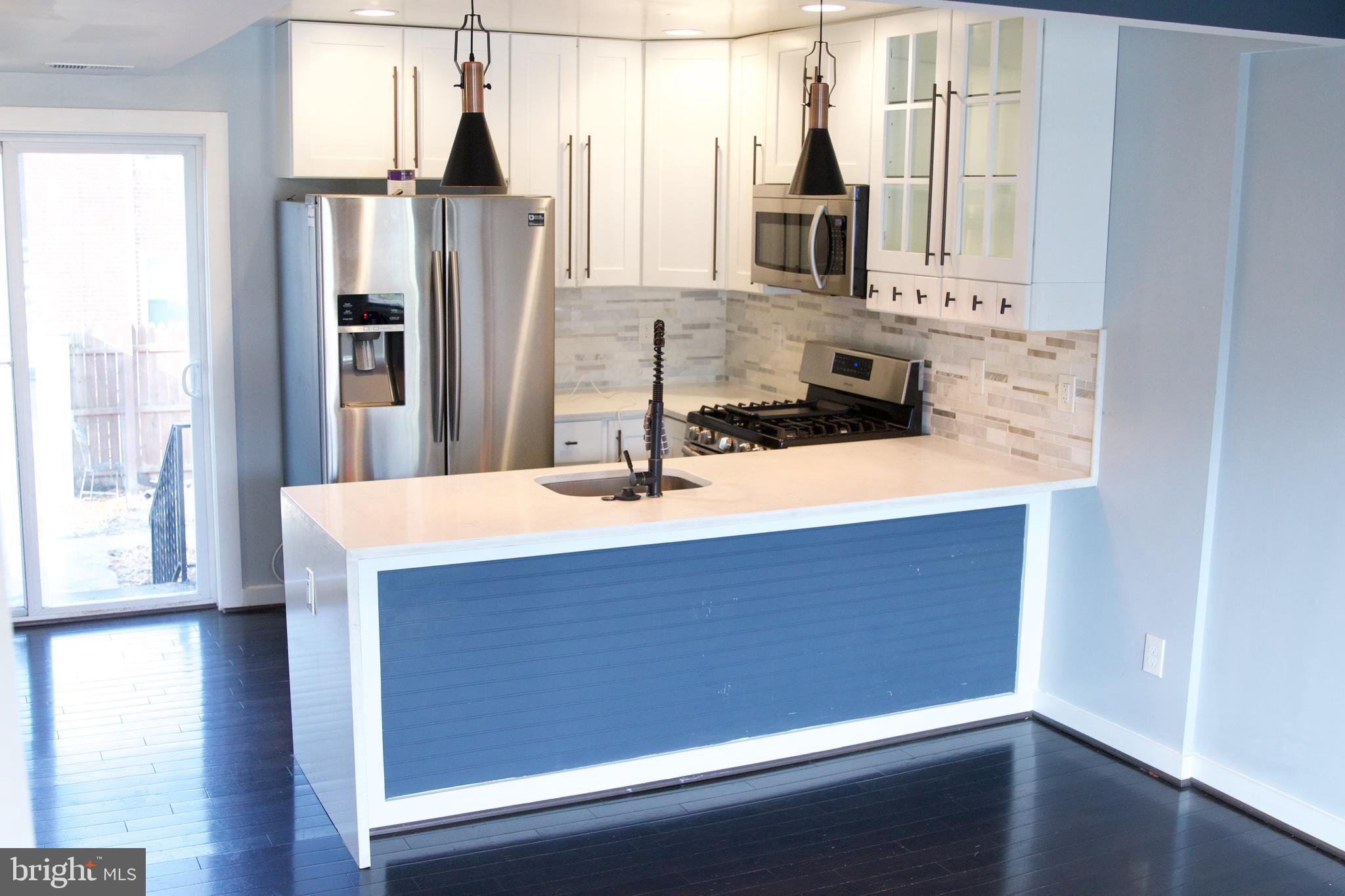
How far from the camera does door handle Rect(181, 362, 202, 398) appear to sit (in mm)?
5410

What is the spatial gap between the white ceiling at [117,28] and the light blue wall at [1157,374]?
8.45 ft

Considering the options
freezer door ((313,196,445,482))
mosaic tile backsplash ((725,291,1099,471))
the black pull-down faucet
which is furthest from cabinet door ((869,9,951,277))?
freezer door ((313,196,445,482))

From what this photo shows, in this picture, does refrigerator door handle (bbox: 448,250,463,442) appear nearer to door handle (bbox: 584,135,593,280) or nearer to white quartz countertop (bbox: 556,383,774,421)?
white quartz countertop (bbox: 556,383,774,421)

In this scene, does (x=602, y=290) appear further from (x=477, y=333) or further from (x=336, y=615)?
(x=336, y=615)

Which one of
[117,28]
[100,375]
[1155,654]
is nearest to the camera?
[117,28]

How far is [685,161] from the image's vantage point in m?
5.56

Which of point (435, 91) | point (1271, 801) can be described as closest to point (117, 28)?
point (435, 91)

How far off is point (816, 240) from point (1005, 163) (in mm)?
925

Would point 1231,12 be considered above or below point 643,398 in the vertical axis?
above

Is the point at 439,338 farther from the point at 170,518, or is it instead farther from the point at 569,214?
the point at 170,518

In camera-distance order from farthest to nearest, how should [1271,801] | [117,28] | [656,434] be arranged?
[656,434] < [1271,801] < [117,28]

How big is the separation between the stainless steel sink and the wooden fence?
7.34 feet

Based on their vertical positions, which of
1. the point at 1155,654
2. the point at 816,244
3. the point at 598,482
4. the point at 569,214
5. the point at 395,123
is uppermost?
the point at 395,123

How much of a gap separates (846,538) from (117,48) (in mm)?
2834
